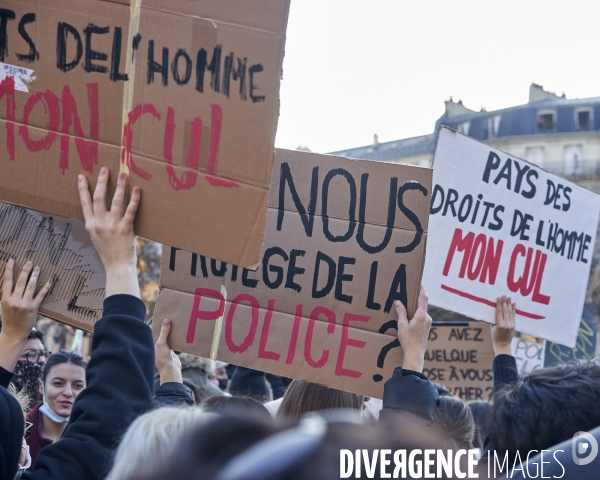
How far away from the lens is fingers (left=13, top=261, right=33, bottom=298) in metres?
2.68

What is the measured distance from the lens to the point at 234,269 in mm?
3301

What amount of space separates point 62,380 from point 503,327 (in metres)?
2.83

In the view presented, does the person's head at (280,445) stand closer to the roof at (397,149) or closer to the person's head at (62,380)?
the person's head at (62,380)

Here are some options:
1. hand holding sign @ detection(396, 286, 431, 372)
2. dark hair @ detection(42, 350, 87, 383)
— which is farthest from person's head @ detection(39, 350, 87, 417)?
hand holding sign @ detection(396, 286, 431, 372)

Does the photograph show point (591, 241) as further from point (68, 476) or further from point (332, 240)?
point (68, 476)

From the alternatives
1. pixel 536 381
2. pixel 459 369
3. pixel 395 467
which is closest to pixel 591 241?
pixel 459 369

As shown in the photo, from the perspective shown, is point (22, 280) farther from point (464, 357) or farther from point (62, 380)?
point (464, 357)

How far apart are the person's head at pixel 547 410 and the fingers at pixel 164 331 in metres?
1.53

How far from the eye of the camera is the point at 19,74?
8.47 ft

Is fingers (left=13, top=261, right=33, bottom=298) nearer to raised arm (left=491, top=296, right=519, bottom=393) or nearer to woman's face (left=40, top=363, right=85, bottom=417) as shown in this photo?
raised arm (left=491, top=296, right=519, bottom=393)

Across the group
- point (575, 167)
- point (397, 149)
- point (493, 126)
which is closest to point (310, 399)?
point (575, 167)

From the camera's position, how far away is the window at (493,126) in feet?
184

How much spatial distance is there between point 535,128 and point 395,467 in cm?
5746

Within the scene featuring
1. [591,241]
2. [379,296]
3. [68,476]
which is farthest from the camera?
[591,241]
